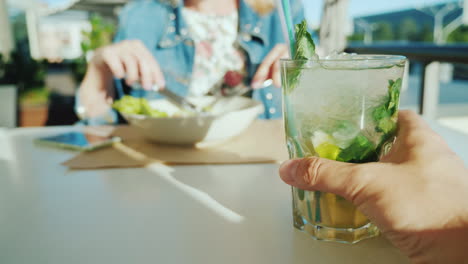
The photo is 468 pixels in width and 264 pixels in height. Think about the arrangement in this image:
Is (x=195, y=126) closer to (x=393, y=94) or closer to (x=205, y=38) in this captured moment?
(x=393, y=94)

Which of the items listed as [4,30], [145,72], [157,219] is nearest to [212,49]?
[145,72]

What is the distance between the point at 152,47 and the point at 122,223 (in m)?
1.23

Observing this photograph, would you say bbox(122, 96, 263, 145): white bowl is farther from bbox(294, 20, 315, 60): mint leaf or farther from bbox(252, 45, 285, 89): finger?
bbox(294, 20, 315, 60): mint leaf

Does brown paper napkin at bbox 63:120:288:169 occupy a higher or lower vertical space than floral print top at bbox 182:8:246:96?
lower

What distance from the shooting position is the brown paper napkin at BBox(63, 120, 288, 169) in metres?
0.71

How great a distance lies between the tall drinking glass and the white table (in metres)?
0.03

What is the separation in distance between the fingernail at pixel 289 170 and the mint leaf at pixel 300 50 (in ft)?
0.30

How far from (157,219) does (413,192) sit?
12.3 inches

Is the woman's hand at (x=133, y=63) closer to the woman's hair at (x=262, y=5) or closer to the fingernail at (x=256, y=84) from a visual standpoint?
the fingernail at (x=256, y=84)

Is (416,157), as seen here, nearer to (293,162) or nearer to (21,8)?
(293,162)

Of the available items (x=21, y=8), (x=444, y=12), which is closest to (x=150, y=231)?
(x=21, y=8)

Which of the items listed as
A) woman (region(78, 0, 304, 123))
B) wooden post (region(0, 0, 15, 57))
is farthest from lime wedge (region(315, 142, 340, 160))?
wooden post (region(0, 0, 15, 57))

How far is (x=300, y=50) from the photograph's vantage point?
42 centimetres

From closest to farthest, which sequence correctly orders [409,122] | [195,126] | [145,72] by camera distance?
[409,122] < [195,126] < [145,72]
